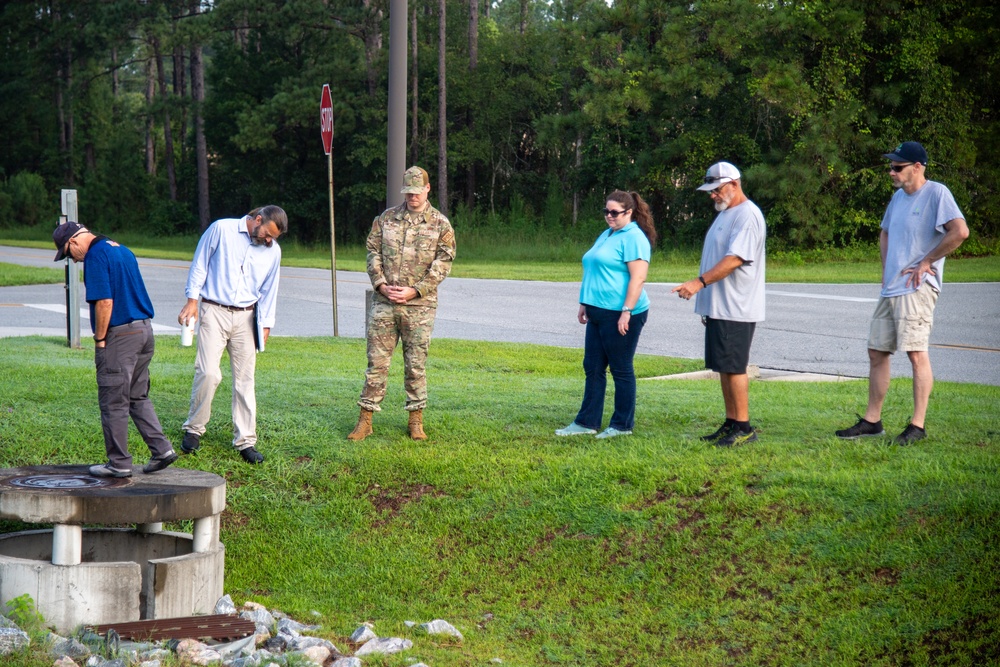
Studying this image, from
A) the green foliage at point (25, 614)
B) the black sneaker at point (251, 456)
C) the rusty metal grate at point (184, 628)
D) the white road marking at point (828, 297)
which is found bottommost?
the rusty metal grate at point (184, 628)

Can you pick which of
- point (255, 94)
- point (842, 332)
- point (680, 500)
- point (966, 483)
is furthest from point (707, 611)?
point (255, 94)

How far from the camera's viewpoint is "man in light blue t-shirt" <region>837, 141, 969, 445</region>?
21.9 ft

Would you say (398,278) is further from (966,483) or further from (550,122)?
(550,122)

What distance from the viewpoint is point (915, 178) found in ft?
22.3

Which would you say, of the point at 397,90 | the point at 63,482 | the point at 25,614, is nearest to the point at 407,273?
the point at 63,482

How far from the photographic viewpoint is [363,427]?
792 cm

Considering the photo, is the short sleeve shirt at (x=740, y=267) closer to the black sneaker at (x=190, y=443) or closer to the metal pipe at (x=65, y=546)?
the black sneaker at (x=190, y=443)

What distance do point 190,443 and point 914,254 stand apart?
4934 millimetres

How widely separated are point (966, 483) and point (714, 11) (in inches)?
959

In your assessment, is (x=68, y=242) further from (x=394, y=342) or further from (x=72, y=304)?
(x=72, y=304)

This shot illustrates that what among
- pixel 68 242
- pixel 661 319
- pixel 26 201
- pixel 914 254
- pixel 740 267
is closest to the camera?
pixel 68 242

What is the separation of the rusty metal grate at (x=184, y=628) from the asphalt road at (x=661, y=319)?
7.79m

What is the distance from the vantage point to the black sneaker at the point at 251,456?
746cm

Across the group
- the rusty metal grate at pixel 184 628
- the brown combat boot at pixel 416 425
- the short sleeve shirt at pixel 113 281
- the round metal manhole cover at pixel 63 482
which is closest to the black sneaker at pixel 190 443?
the round metal manhole cover at pixel 63 482
